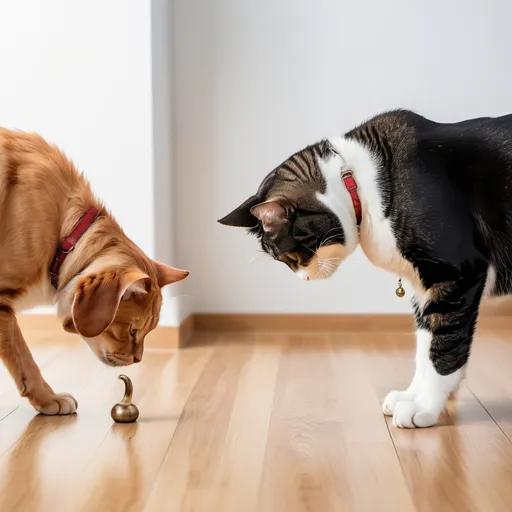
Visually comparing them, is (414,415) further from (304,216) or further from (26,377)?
(26,377)

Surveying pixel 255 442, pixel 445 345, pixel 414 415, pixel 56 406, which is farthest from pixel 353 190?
pixel 56 406

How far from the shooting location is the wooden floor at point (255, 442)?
1.59 meters

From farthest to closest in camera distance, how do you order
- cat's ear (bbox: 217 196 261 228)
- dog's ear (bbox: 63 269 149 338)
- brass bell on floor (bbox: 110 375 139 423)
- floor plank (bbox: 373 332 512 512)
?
1. cat's ear (bbox: 217 196 261 228)
2. brass bell on floor (bbox: 110 375 139 423)
3. dog's ear (bbox: 63 269 149 338)
4. floor plank (bbox: 373 332 512 512)

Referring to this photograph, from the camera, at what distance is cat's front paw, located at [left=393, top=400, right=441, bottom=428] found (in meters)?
2.07

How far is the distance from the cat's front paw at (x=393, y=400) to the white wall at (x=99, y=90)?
1.23 meters

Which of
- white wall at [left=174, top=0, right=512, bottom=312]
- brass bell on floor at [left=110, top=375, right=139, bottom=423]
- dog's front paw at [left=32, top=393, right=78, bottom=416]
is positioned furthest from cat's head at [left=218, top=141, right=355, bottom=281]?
white wall at [left=174, top=0, right=512, bottom=312]

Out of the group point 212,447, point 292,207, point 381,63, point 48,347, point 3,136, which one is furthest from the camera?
point 381,63

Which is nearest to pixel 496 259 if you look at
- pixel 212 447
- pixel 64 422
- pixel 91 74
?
pixel 212 447

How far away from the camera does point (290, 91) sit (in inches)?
140

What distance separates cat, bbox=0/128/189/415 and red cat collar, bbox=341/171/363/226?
22.5 inches

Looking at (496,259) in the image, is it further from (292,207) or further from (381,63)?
(381,63)

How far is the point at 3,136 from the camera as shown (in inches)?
82.8

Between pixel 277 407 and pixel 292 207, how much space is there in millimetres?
557

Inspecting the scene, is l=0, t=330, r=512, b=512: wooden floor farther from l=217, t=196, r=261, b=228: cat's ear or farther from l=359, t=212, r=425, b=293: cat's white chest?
l=217, t=196, r=261, b=228: cat's ear
